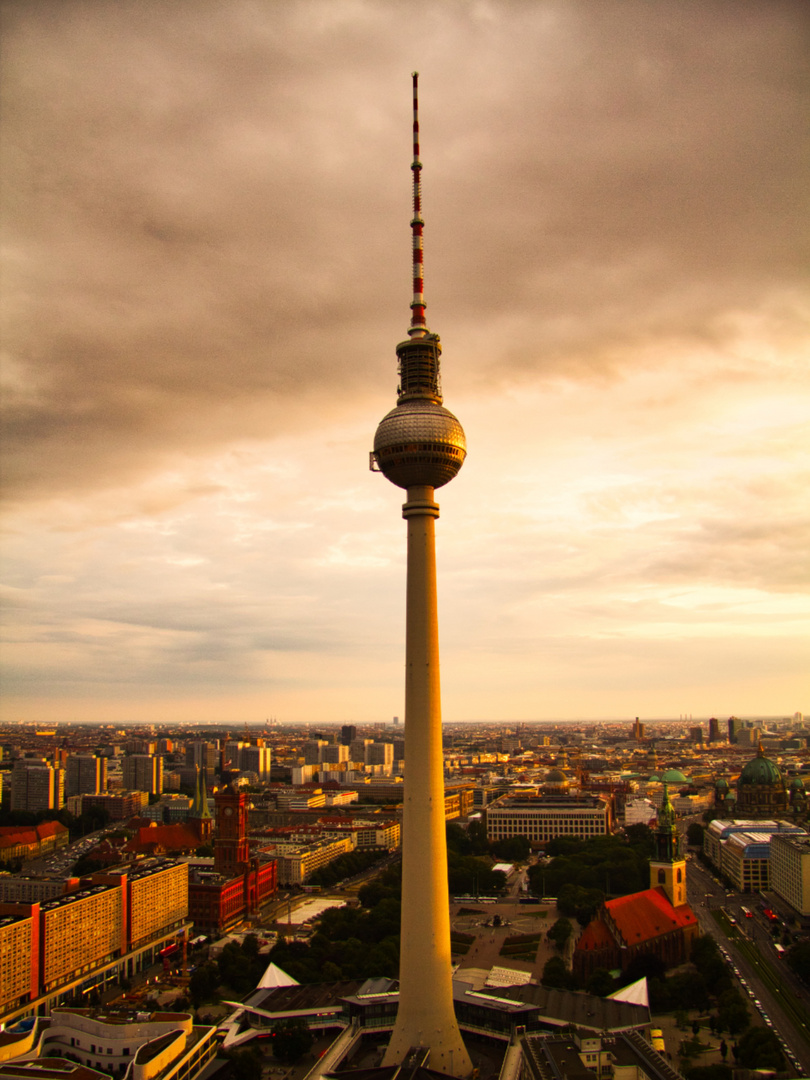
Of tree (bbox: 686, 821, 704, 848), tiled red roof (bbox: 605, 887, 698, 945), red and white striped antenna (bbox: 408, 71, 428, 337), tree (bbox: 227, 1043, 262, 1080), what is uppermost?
red and white striped antenna (bbox: 408, 71, 428, 337)

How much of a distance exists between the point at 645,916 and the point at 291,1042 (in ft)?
110

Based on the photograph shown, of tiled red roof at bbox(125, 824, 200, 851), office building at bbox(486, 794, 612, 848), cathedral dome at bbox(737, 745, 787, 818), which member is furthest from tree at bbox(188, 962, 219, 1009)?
cathedral dome at bbox(737, 745, 787, 818)

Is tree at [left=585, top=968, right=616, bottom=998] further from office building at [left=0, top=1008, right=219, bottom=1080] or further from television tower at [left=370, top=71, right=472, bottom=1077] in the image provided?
office building at [left=0, top=1008, right=219, bottom=1080]

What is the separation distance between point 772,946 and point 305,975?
4209 centimetres

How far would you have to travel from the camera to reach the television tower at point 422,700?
47.4m

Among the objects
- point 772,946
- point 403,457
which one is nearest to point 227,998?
point 403,457

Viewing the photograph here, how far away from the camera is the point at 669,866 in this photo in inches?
3260

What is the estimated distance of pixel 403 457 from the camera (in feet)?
174

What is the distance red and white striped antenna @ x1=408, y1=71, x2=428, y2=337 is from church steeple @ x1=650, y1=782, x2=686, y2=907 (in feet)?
181

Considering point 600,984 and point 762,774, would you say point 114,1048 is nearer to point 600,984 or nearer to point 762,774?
point 600,984

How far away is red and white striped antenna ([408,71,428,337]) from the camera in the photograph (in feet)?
179

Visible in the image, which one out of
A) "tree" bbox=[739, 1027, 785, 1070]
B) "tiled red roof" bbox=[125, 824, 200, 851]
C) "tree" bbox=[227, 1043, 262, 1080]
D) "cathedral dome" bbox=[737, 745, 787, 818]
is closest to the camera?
"tree" bbox=[739, 1027, 785, 1070]

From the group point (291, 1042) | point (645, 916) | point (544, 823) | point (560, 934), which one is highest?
point (645, 916)

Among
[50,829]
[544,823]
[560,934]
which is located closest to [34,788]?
[50,829]
